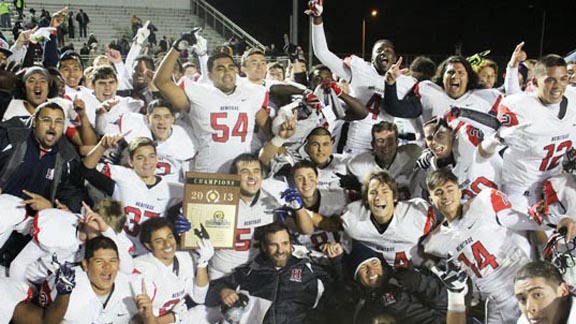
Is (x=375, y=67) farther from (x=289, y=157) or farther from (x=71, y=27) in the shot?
(x=71, y=27)

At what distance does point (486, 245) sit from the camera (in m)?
4.43

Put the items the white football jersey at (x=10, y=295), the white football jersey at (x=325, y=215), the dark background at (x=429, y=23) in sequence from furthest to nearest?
the dark background at (x=429, y=23) < the white football jersey at (x=325, y=215) < the white football jersey at (x=10, y=295)

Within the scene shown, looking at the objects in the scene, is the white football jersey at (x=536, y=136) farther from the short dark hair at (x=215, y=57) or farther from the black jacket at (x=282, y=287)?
the short dark hair at (x=215, y=57)

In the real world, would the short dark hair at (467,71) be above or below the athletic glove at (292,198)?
above

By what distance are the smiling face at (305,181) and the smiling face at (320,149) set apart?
0.42 metres

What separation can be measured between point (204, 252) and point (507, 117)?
2.65 m

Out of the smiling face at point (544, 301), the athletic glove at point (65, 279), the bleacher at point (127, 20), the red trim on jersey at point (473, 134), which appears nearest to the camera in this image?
the smiling face at point (544, 301)

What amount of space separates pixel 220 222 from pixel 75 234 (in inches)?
43.0

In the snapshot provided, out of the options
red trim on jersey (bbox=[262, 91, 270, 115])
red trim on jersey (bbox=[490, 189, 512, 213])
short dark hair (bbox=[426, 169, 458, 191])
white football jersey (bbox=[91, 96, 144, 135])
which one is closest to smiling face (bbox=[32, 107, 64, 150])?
white football jersey (bbox=[91, 96, 144, 135])

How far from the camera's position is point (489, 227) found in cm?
445

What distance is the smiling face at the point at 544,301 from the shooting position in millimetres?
3447

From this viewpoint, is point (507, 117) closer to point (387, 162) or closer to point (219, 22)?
point (387, 162)

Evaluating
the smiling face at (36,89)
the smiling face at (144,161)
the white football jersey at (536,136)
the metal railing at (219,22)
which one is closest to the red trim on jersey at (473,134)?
the white football jersey at (536,136)

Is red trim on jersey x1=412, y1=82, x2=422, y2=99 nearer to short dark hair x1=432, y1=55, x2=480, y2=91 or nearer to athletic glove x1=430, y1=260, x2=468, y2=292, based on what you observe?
short dark hair x1=432, y1=55, x2=480, y2=91
